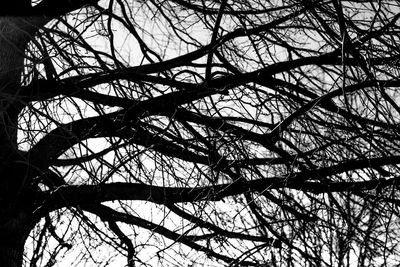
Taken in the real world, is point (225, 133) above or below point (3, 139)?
above

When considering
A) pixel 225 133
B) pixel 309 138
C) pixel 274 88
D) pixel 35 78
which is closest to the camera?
pixel 35 78

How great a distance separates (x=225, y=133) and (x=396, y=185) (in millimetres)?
1346

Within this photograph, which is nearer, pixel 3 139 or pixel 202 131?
pixel 3 139

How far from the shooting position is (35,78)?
15.7 ft

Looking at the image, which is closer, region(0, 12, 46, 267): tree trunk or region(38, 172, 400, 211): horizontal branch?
region(38, 172, 400, 211): horizontal branch

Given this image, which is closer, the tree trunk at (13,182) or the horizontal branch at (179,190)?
the horizontal branch at (179,190)

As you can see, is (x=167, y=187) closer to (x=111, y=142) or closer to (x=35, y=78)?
(x=111, y=142)

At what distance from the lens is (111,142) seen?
5.21m

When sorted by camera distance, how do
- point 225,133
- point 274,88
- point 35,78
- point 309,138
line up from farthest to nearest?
point 309,138 → point 274,88 → point 225,133 → point 35,78

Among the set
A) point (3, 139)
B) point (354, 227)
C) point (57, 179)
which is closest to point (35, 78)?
point (3, 139)

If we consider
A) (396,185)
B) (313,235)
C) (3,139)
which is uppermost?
(396,185)

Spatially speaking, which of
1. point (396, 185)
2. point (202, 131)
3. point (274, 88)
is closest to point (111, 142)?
point (202, 131)

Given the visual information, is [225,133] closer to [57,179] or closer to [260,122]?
[260,122]

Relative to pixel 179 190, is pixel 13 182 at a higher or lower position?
lower
